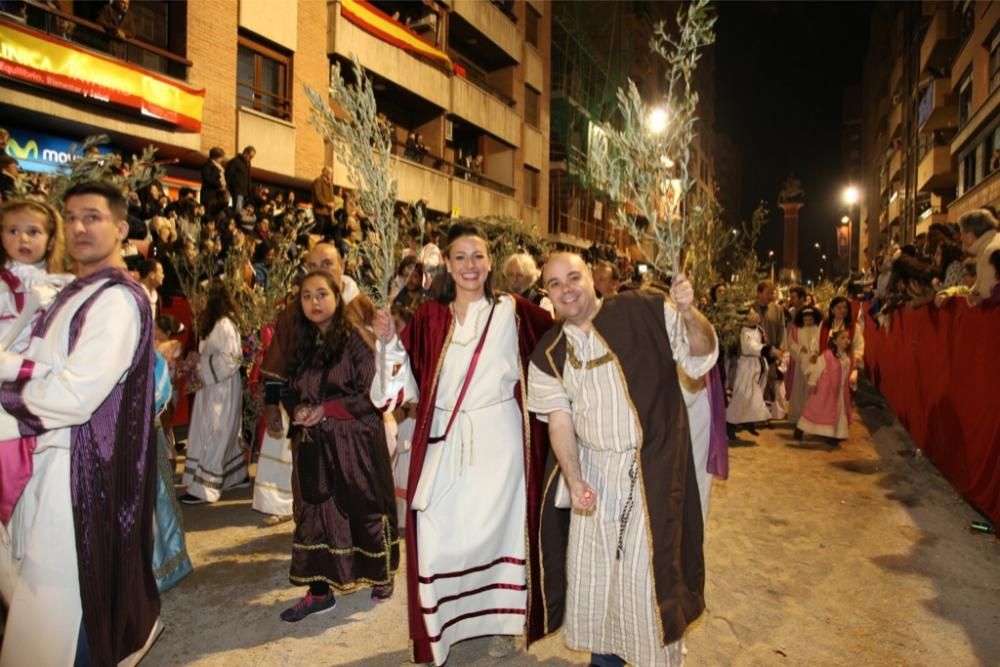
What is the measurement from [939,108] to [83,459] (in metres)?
32.0

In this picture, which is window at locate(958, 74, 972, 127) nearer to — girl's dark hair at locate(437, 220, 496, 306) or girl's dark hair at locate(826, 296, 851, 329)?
girl's dark hair at locate(826, 296, 851, 329)

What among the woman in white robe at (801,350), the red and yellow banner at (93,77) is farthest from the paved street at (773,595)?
the red and yellow banner at (93,77)

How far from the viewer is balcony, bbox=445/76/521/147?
22.0 m

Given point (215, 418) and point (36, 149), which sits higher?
point (36, 149)

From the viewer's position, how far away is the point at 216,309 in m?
6.39

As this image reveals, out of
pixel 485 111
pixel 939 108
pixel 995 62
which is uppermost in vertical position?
pixel 939 108

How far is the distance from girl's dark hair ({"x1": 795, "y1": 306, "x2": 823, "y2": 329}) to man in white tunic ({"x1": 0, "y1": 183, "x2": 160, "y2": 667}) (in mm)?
9160

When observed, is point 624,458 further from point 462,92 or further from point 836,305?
point 462,92

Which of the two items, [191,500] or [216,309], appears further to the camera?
[216,309]

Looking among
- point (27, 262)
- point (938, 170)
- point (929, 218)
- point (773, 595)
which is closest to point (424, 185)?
point (27, 262)

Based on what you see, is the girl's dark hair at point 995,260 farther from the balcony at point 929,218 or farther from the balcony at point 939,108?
the balcony at point 929,218

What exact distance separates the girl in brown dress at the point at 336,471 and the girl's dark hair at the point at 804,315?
305 inches

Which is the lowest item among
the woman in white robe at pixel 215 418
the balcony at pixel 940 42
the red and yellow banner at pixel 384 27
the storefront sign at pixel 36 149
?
the woman in white robe at pixel 215 418

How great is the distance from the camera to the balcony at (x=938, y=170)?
88.9 feet
